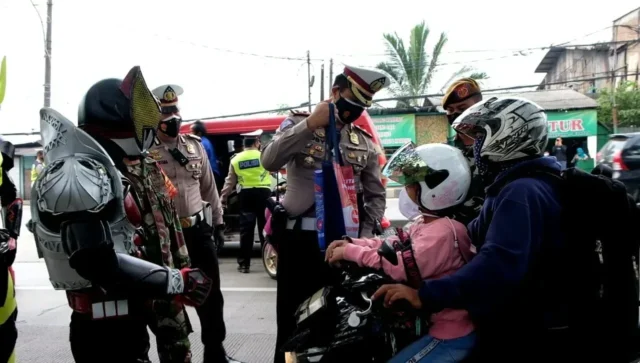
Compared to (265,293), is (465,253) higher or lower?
higher

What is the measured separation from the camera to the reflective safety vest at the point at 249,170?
310 inches

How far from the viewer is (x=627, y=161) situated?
28.3 ft

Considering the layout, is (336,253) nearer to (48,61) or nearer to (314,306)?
(314,306)

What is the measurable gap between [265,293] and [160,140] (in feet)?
10.2

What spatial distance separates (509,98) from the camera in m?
2.18

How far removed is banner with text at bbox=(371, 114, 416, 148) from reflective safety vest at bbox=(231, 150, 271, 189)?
1510cm

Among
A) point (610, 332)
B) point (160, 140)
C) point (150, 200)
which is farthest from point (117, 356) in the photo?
point (160, 140)

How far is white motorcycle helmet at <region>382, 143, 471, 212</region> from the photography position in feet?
7.31

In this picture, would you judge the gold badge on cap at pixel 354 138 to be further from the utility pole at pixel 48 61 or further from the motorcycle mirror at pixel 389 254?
the utility pole at pixel 48 61

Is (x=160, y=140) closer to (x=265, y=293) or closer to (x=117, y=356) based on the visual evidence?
(x=117, y=356)

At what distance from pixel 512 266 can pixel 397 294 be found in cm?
41

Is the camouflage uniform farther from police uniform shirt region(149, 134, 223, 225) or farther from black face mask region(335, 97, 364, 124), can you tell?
police uniform shirt region(149, 134, 223, 225)

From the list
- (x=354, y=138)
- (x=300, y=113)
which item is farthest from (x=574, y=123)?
(x=300, y=113)

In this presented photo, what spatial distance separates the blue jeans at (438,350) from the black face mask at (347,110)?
1.42m
